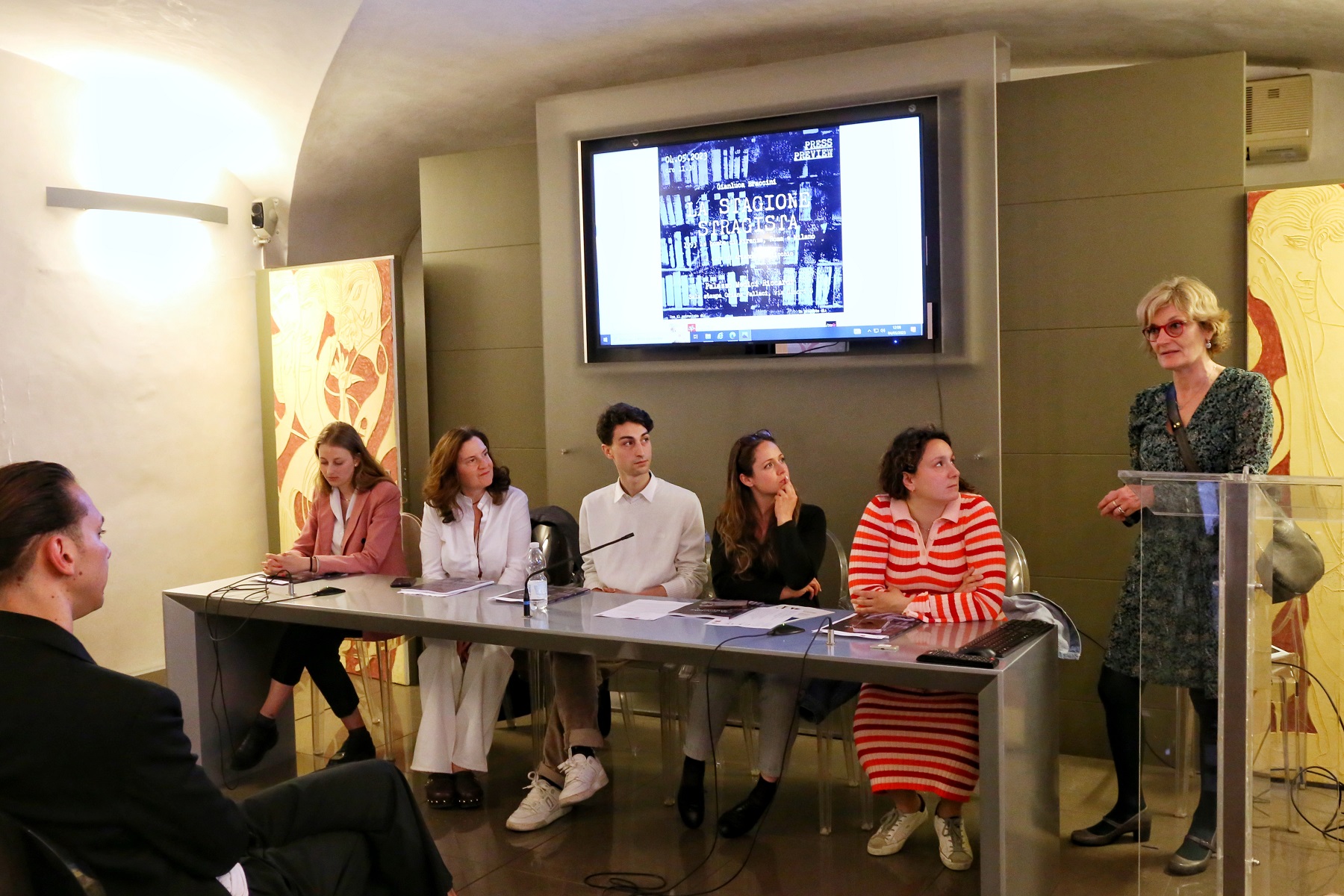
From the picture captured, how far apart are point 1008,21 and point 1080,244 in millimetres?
950

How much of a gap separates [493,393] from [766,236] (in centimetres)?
163

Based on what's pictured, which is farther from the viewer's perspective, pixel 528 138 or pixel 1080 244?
pixel 528 138

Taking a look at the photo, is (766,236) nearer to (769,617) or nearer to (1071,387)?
(1071,387)

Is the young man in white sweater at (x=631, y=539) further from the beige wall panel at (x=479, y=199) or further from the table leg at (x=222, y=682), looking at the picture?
the beige wall panel at (x=479, y=199)

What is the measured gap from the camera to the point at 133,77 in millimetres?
4918

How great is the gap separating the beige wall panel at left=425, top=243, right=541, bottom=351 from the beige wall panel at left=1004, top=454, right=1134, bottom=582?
221cm

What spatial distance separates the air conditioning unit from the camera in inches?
177

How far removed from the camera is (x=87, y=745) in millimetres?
1727

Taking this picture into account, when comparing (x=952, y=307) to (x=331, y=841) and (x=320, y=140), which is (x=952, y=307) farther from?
(x=320, y=140)

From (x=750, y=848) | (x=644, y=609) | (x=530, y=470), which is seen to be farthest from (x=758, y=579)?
(x=530, y=470)

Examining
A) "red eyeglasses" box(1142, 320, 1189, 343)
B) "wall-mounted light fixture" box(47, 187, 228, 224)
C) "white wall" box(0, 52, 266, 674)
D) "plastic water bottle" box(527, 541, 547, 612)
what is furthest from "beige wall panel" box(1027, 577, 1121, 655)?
"wall-mounted light fixture" box(47, 187, 228, 224)

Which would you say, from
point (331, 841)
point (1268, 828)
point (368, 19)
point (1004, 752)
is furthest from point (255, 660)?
point (1268, 828)

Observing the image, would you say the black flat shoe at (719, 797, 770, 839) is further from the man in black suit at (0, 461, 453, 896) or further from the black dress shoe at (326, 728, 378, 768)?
the man in black suit at (0, 461, 453, 896)

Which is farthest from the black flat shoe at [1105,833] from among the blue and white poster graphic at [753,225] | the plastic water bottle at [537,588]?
the blue and white poster graphic at [753,225]
